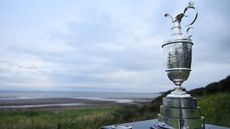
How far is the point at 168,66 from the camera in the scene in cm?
239

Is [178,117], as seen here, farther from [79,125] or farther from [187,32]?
[79,125]

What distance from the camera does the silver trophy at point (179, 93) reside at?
2.24 metres

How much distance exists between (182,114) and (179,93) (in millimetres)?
210

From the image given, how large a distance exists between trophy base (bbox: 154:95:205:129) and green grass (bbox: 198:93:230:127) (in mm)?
5468

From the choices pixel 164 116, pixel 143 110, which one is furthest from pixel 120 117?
pixel 164 116

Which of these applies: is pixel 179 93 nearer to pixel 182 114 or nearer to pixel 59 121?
pixel 182 114

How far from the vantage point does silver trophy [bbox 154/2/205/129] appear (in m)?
2.24

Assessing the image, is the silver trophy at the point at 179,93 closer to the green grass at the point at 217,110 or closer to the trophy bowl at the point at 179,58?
the trophy bowl at the point at 179,58

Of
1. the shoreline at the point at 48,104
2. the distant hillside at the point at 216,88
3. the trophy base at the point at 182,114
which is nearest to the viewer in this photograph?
the trophy base at the point at 182,114

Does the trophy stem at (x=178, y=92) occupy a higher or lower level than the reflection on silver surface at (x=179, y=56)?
lower

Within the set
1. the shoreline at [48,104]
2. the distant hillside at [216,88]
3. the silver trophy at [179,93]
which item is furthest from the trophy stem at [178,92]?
the shoreline at [48,104]

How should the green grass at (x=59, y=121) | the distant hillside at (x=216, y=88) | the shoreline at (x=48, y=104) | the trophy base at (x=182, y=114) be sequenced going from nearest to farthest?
the trophy base at (x=182, y=114) → the green grass at (x=59, y=121) → the distant hillside at (x=216, y=88) → the shoreline at (x=48, y=104)

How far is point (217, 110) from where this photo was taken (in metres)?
8.91

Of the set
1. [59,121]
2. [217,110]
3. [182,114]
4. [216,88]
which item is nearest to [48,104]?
[59,121]
